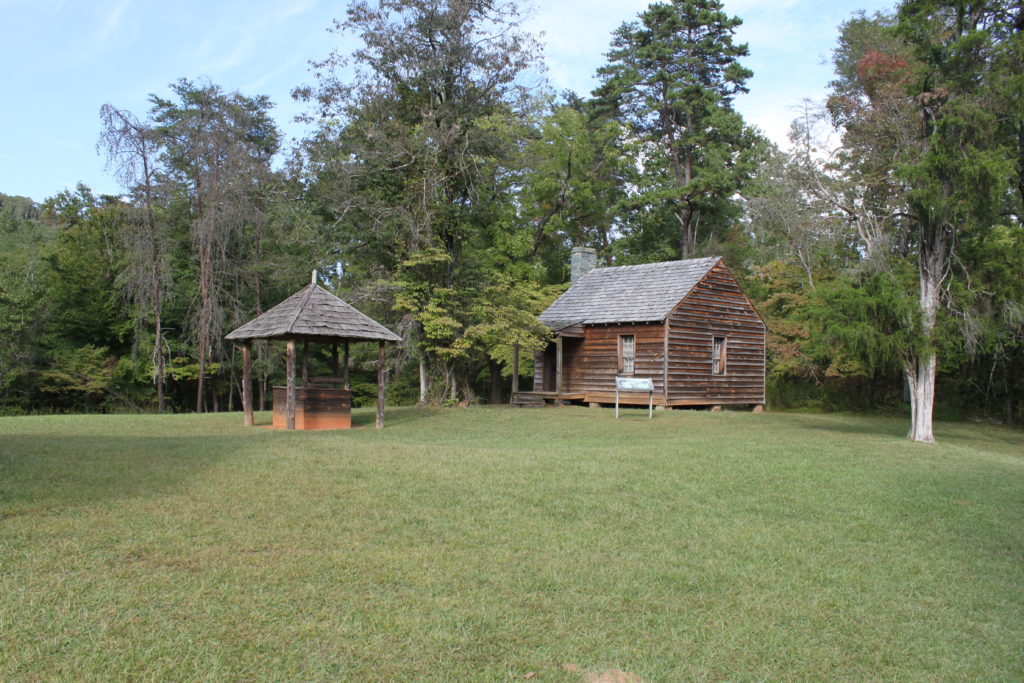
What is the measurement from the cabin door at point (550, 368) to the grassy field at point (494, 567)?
56.7 ft

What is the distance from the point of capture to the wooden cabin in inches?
1002

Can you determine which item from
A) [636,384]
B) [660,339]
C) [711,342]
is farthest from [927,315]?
[711,342]

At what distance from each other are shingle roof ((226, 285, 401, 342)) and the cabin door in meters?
12.4

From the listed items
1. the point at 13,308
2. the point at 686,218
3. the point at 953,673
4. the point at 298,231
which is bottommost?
the point at 953,673

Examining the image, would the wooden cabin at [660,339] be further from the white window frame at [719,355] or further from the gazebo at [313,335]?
the gazebo at [313,335]

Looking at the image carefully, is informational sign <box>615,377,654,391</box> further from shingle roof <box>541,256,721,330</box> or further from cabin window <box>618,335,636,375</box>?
cabin window <box>618,335,636,375</box>

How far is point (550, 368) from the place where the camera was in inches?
1171

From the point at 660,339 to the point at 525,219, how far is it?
1225 centimetres

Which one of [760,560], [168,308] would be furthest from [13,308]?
[760,560]

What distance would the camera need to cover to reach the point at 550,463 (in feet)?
37.9

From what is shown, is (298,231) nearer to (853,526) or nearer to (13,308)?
(13,308)

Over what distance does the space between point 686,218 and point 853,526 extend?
34.2 meters

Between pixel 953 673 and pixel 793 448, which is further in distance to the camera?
pixel 793 448

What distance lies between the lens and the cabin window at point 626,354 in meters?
26.2
